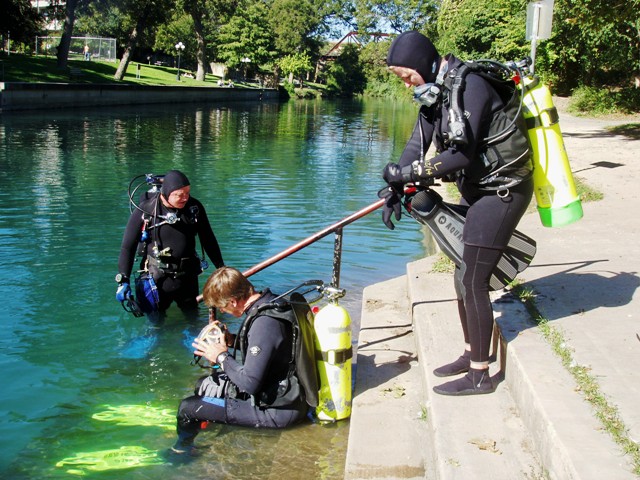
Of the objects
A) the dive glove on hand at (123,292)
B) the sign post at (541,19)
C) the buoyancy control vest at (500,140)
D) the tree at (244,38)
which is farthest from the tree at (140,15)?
the buoyancy control vest at (500,140)

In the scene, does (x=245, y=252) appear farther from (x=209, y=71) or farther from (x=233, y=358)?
(x=209, y=71)

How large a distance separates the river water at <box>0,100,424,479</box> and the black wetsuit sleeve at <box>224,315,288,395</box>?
0.50m

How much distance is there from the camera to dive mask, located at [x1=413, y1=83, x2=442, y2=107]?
12.6 ft

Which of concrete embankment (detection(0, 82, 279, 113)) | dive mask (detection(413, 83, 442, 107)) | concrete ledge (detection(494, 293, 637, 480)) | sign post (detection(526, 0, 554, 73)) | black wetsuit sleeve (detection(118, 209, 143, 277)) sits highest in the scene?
sign post (detection(526, 0, 554, 73))

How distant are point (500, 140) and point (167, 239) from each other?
3216mm

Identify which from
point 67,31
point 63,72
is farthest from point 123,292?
point 67,31

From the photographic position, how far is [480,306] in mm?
4016

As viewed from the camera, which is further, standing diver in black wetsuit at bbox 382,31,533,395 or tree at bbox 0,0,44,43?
tree at bbox 0,0,44,43

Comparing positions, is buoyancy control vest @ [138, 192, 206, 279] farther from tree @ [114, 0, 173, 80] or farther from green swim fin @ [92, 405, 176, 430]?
tree @ [114, 0, 173, 80]

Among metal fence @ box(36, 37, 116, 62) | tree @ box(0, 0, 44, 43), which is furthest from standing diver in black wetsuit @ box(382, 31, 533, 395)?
metal fence @ box(36, 37, 116, 62)

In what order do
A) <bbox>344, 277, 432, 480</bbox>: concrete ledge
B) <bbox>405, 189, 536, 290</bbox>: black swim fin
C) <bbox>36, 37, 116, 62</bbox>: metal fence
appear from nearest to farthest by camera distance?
<bbox>344, 277, 432, 480</bbox>: concrete ledge → <bbox>405, 189, 536, 290</bbox>: black swim fin → <bbox>36, 37, 116, 62</bbox>: metal fence

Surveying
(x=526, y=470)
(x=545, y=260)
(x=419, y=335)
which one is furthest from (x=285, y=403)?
(x=545, y=260)

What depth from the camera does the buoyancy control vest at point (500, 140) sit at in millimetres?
3818

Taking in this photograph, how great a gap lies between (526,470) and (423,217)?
1.54m
